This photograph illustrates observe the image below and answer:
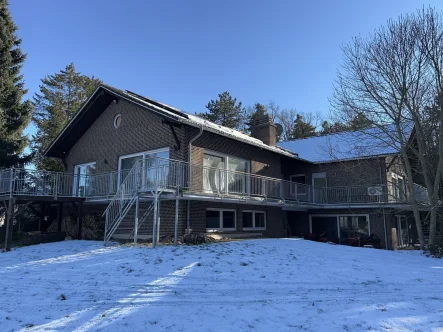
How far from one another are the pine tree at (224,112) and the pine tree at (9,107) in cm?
2402

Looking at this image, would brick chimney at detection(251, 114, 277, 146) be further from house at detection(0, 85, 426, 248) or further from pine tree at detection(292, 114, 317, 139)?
pine tree at detection(292, 114, 317, 139)

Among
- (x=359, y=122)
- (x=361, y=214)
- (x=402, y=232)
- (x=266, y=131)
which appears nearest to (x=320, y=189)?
(x=361, y=214)

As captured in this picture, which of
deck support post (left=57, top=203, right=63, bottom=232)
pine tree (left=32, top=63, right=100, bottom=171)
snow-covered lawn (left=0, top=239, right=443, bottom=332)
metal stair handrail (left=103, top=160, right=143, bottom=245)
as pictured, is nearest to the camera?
snow-covered lawn (left=0, top=239, right=443, bottom=332)

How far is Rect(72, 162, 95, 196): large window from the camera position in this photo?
1670 cm

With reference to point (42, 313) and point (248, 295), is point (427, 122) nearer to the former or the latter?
point (248, 295)

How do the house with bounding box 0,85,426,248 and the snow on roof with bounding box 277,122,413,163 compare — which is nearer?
the house with bounding box 0,85,426,248

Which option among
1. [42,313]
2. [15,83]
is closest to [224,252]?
[42,313]

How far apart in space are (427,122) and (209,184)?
9.72m

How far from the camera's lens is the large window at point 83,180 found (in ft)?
54.8

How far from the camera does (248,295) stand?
6875 mm

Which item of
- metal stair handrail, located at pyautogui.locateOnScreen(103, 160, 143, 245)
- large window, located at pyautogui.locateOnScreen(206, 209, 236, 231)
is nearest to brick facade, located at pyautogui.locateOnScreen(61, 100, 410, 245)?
large window, located at pyautogui.locateOnScreen(206, 209, 236, 231)

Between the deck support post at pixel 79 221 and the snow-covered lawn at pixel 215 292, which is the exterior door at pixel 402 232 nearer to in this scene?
the snow-covered lawn at pixel 215 292

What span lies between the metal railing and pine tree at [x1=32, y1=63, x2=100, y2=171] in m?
17.1

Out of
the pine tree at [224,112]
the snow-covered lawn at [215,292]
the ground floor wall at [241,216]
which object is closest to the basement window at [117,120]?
the ground floor wall at [241,216]
